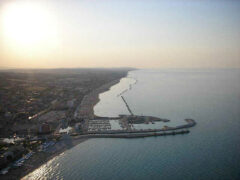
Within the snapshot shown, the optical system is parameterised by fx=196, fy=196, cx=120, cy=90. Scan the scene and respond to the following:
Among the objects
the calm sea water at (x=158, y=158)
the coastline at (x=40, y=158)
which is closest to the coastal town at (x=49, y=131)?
the coastline at (x=40, y=158)

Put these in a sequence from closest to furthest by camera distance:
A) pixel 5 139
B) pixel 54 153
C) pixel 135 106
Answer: pixel 54 153, pixel 5 139, pixel 135 106

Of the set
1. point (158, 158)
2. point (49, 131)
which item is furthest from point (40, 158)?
point (158, 158)

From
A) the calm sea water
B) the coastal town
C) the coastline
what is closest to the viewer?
the coastline

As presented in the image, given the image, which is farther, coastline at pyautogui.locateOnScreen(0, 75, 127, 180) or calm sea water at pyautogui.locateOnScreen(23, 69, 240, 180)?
calm sea water at pyautogui.locateOnScreen(23, 69, 240, 180)

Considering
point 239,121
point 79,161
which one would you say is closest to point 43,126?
point 79,161

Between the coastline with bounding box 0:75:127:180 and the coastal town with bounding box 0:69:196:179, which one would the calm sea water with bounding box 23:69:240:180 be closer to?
the coastline with bounding box 0:75:127:180

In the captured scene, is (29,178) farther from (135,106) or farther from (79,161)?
(135,106)

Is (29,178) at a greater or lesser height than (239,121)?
lesser

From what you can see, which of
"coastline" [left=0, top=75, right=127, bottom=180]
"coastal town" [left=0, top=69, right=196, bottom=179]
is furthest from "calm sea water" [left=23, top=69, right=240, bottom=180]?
"coastal town" [left=0, top=69, right=196, bottom=179]

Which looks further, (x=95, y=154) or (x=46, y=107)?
(x=46, y=107)

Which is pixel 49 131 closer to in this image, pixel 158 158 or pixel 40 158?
pixel 40 158

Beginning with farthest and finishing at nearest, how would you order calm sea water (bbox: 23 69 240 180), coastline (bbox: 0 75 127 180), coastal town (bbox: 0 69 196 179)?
coastal town (bbox: 0 69 196 179) < calm sea water (bbox: 23 69 240 180) < coastline (bbox: 0 75 127 180)
